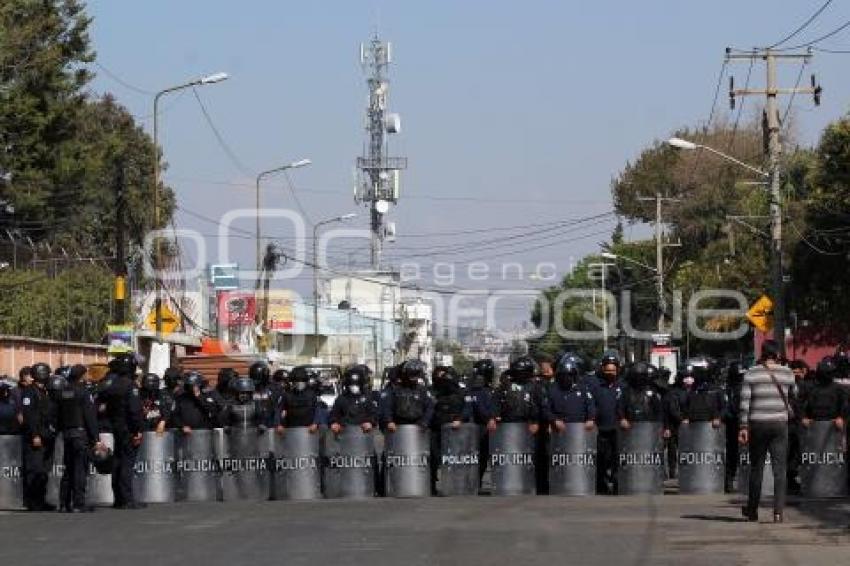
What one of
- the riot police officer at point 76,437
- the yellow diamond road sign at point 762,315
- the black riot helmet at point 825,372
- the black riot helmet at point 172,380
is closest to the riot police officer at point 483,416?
the black riot helmet at point 172,380

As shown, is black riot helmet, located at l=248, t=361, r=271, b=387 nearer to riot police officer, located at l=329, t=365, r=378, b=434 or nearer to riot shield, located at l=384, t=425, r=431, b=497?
riot police officer, located at l=329, t=365, r=378, b=434

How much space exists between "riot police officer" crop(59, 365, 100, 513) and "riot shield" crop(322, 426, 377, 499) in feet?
9.58

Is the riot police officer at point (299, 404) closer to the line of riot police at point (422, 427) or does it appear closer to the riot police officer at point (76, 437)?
the line of riot police at point (422, 427)

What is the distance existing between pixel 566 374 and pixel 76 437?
20.2ft

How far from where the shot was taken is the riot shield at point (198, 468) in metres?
21.8

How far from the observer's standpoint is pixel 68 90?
51.5 metres

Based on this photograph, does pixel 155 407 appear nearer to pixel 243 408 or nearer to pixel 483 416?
pixel 243 408

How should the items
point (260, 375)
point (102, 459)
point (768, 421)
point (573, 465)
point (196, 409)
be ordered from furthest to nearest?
point (260, 375) < point (196, 409) < point (573, 465) < point (102, 459) < point (768, 421)

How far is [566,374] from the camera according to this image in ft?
71.8

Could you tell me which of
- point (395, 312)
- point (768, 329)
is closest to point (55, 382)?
point (768, 329)

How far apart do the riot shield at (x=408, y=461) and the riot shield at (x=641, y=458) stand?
2.47 metres

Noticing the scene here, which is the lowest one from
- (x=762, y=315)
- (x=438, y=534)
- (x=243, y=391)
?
(x=438, y=534)

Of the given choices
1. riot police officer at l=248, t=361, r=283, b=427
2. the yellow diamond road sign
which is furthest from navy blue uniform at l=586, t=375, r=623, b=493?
the yellow diamond road sign

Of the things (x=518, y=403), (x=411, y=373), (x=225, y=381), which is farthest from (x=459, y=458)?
(x=225, y=381)
